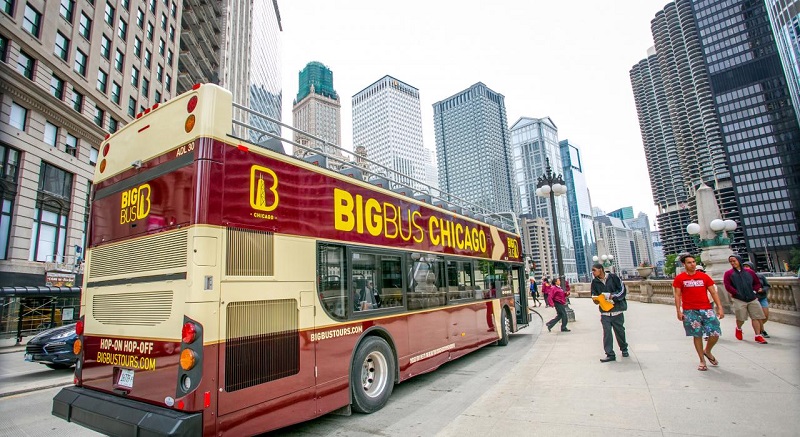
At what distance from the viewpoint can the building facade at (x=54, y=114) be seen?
20.1m

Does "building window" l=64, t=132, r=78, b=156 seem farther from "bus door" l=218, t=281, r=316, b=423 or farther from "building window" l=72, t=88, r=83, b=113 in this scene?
"bus door" l=218, t=281, r=316, b=423

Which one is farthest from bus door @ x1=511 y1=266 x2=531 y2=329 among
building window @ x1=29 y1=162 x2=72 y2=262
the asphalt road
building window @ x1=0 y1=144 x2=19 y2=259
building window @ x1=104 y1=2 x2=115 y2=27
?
building window @ x1=104 y1=2 x2=115 y2=27

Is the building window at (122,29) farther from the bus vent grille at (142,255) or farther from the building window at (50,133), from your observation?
the bus vent grille at (142,255)

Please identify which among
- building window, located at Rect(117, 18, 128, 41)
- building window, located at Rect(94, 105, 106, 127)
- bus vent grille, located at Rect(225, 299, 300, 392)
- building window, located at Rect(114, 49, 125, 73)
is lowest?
bus vent grille, located at Rect(225, 299, 300, 392)

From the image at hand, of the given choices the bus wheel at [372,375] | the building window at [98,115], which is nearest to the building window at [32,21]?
the building window at [98,115]

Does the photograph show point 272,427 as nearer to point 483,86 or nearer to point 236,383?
point 236,383

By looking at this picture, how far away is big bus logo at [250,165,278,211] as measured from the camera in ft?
13.6

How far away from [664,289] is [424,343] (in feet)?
57.2

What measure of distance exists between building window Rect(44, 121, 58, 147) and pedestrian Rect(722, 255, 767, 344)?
103 ft

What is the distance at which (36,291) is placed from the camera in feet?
60.6

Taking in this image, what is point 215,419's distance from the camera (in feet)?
11.2

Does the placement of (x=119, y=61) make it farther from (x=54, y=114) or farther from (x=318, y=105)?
(x=318, y=105)

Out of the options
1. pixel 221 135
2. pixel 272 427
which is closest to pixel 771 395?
pixel 272 427

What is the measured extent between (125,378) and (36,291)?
68.3ft
